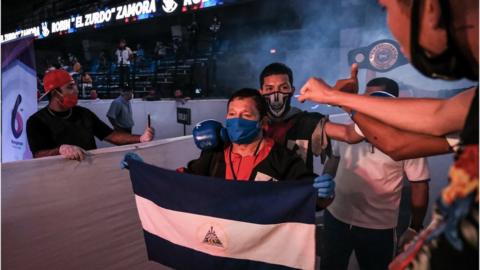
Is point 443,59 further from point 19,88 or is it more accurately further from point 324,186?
point 19,88

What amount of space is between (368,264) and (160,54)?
17.0m

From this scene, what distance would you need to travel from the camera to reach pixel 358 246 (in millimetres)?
2832

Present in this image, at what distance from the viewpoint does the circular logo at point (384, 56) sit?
4.95 m

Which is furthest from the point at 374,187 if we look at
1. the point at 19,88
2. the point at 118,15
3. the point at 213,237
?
the point at 118,15

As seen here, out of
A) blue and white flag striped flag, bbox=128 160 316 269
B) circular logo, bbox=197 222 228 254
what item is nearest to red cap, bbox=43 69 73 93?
blue and white flag striped flag, bbox=128 160 316 269

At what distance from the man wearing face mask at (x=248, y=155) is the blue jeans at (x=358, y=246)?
0.91 m

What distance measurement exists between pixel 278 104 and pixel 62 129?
83.2 inches

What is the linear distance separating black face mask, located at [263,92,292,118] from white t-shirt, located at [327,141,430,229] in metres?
0.67

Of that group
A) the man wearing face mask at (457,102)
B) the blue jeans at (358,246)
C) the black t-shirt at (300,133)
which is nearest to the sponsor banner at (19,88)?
the black t-shirt at (300,133)

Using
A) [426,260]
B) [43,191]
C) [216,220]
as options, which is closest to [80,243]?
[43,191]

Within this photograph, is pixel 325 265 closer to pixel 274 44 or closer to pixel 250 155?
pixel 250 155

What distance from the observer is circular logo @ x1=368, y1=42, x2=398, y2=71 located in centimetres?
495

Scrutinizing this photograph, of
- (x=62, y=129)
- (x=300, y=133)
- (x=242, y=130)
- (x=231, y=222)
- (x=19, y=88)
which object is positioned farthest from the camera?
(x=19, y=88)

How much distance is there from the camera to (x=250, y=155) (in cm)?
231
